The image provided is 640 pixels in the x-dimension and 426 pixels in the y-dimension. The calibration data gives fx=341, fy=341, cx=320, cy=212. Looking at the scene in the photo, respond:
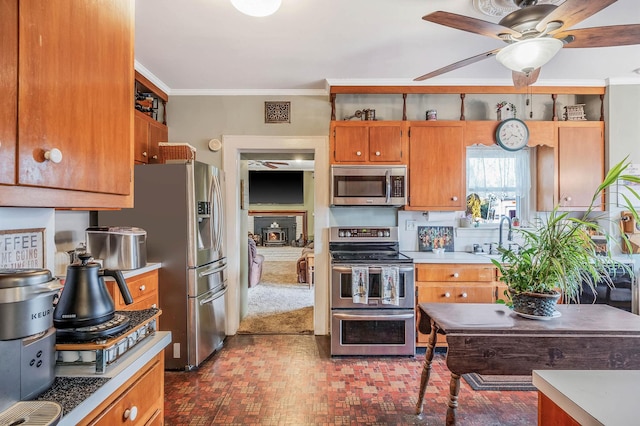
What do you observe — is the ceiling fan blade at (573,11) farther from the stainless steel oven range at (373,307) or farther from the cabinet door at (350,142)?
the stainless steel oven range at (373,307)

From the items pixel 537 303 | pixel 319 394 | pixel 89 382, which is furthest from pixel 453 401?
pixel 89 382

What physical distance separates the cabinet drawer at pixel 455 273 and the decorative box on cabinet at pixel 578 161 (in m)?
1.05

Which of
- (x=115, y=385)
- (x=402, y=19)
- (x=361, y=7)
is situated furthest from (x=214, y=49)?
(x=115, y=385)

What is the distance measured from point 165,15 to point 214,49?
0.51 metres

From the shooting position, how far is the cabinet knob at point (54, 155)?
85 cm

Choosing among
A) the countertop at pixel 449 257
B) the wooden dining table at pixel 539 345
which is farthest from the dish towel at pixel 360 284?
the wooden dining table at pixel 539 345

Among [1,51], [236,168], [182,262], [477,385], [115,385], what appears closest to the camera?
[1,51]

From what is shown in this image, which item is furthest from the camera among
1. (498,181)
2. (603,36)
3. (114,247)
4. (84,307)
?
(498,181)

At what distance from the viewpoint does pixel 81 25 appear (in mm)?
963

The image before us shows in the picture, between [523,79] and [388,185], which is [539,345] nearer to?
[523,79]

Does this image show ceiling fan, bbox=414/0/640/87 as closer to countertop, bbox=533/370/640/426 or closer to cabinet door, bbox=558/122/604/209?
countertop, bbox=533/370/640/426

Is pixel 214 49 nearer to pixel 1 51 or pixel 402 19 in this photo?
pixel 402 19

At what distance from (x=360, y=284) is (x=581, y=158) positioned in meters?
2.51

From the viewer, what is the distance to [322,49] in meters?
2.69
